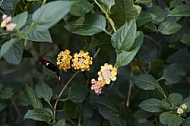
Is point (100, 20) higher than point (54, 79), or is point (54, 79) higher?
point (100, 20)

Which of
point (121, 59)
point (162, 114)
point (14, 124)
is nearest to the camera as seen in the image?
point (121, 59)

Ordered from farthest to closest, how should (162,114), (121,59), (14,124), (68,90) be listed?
(14,124) → (68,90) → (162,114) → (121,59)

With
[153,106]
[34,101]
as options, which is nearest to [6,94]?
[34,101]

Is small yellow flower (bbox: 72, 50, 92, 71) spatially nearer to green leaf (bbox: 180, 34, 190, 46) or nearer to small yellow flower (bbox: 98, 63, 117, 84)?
small yellow flower (bbox: 98, 63, 117, 84)

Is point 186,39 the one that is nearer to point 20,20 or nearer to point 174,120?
point 174,120

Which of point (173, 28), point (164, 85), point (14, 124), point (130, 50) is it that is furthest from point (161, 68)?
point (14, 124)

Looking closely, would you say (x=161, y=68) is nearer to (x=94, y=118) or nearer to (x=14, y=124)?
(x=94, y=118)

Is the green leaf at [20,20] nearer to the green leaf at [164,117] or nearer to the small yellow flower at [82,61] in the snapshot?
the small yellow flower at [82,61]
